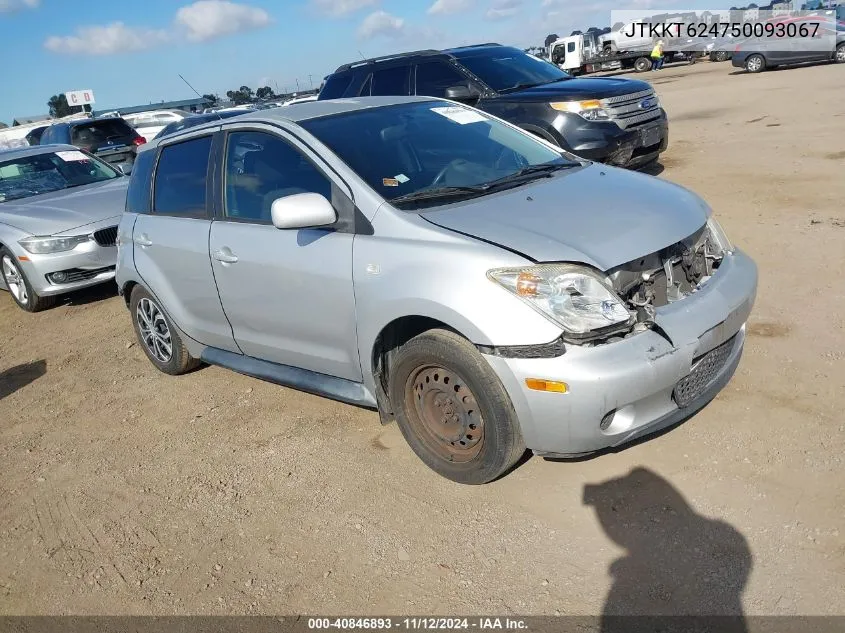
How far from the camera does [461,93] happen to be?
7.95 m

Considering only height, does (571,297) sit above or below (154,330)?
above

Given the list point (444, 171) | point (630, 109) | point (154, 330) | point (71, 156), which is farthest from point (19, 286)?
point (630, 109)

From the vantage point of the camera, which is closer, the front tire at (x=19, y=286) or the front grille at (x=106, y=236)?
the front grille at (x=106, y=236)

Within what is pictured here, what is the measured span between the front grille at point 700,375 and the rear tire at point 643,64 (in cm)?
3578

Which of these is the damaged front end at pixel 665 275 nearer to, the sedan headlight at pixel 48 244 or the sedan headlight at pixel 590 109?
the sedan headlight at pixel 590 109

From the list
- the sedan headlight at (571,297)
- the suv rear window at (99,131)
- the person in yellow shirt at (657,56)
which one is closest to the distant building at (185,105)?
the suv rear window at (99,131)

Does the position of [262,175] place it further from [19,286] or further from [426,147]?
[19,286]


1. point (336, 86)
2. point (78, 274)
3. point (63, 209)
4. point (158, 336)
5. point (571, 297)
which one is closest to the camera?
point (571, 297)

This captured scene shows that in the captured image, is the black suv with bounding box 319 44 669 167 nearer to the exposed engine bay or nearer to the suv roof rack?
the suv roof rack

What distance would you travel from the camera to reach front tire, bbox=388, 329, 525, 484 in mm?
2963

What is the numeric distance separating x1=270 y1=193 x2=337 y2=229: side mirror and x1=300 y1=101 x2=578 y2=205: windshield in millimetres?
288

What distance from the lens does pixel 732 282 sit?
3.32 m

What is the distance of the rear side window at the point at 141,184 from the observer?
4.93 metres

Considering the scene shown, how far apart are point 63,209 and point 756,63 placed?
73.2 ft
